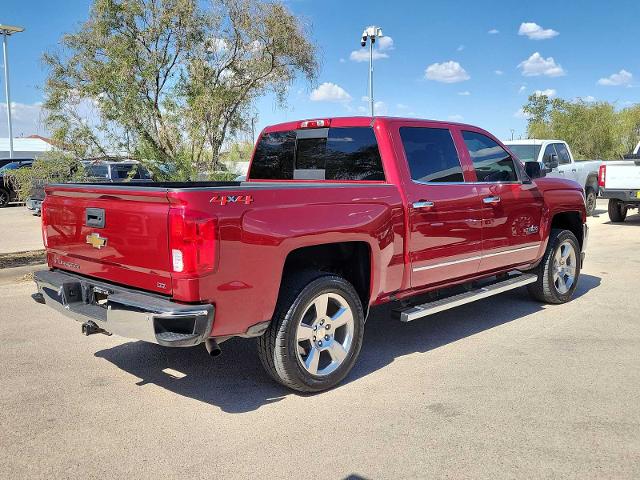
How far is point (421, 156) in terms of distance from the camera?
4895 mm

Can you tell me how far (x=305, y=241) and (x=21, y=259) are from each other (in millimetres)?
Answer: 7308

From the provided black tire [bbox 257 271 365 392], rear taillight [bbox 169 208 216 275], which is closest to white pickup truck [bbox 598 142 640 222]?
black tire [bbox 257 271 365 392]

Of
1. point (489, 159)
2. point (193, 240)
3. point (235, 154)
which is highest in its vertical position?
point (235, 154)

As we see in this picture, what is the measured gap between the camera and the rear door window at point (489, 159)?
5465 mm

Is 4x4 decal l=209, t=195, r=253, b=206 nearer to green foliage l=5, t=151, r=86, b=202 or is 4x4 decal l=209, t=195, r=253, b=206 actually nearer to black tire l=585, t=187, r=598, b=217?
green foliage l=5, t=151, r=86, b=202

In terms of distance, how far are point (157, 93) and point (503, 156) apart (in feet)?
25.9

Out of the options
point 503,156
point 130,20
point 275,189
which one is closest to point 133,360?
point 275,189

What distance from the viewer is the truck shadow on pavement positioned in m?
4.12

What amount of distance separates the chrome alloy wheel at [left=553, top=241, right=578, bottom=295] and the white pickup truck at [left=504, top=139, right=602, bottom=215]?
22.0ft

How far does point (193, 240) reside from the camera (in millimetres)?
3279

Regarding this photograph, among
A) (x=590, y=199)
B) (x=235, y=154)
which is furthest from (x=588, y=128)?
(x=235, y=154)

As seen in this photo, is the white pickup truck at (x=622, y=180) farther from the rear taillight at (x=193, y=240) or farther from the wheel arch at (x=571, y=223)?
the rear taillight at (x=193, y=240)

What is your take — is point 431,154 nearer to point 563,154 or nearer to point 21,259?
point 21,259

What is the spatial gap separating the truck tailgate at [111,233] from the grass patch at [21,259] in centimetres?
513
